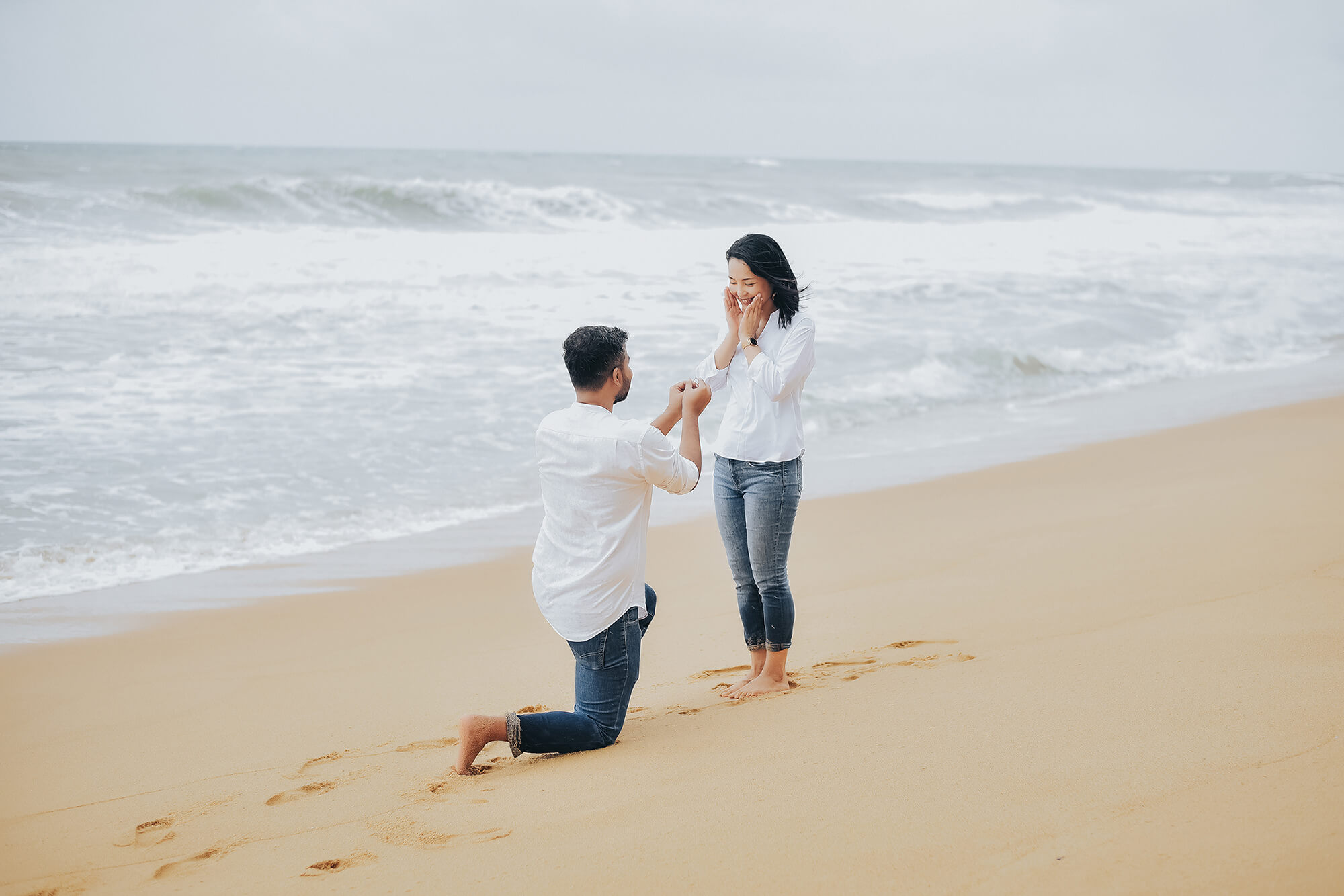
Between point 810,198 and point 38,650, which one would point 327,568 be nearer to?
point 38,650

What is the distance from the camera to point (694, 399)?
319cm

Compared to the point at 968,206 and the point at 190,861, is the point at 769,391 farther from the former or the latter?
the point at 968,206

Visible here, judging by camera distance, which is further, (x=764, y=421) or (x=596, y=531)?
(x=764, y=421)

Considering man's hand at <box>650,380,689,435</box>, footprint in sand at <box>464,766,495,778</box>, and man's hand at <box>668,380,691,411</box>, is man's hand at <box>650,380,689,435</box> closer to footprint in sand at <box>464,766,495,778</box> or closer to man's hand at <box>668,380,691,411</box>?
man's hand at <box>668,380,691,411</box>

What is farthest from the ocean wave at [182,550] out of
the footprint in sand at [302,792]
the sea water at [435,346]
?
the footprint in sand at [302,792]

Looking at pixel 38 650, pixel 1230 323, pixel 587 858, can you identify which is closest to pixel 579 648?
pixel 587 858

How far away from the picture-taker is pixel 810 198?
34.1 metres

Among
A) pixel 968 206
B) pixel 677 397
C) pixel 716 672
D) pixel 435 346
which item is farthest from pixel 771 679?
pixel 968 206

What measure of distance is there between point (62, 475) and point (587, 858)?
597cm

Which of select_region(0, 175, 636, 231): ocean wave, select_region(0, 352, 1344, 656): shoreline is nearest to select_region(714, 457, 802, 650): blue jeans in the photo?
select_region(0, 352, 1344, 656): shoreline

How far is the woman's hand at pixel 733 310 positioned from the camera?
3.63 m

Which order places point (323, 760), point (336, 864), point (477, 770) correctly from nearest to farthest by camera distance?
point (336, 864) < point (477, 770) < point (323, 760)

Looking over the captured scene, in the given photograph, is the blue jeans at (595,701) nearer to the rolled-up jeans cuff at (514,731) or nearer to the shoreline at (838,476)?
the rolled-up jeans cuff at (514,731)

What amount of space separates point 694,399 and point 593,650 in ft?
2.89
